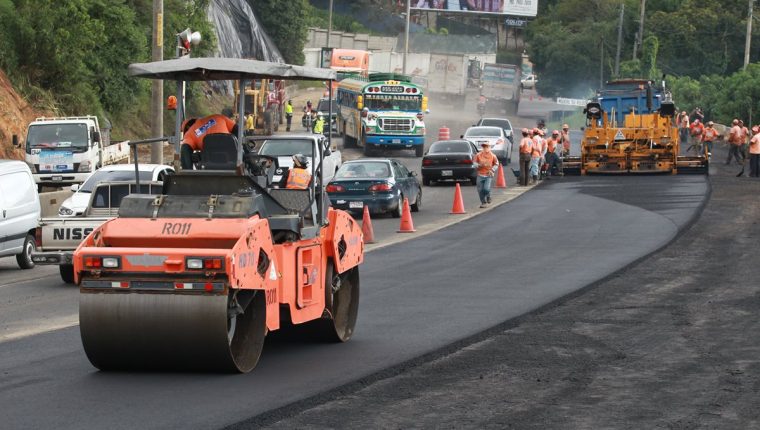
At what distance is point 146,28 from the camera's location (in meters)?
58.1

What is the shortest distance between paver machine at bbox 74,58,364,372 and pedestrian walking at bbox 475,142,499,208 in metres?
21.3

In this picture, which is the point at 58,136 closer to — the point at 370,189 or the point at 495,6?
the point at 370,189

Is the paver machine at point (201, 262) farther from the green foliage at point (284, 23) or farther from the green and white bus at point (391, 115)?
the green foliage at point (284, 23)

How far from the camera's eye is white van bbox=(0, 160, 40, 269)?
22422 mm

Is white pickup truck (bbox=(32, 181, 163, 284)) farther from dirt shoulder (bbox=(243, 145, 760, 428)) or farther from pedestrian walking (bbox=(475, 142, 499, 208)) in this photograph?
pedestrian walking (bbox=(475, 142, 499, 208))

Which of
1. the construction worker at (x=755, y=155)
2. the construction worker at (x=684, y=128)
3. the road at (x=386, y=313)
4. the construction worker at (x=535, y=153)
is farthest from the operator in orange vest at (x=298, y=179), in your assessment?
the construction worker at (x=684, y=128)

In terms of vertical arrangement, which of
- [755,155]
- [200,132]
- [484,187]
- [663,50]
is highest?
[663,50]

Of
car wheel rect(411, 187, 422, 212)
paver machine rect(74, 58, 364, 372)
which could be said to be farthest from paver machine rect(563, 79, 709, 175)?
paver machine rect(74, 58, 364, 372)

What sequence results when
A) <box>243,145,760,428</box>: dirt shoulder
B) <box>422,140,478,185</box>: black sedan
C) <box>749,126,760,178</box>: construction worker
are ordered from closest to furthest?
<box>243,145,760,428</box>: dirt shoulder → <box>422,140,478,185</box>: black sedan → <box>749,126,760,178</box>: construction worker

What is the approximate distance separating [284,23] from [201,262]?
284 ft

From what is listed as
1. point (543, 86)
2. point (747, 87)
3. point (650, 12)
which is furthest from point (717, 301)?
point (543, 86)

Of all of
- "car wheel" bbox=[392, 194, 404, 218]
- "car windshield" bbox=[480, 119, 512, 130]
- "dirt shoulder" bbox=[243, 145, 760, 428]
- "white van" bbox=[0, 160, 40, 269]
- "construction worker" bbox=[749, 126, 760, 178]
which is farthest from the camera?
"car windshield" bbox=[480, 119, 512, 130]

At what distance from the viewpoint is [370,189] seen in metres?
32.4

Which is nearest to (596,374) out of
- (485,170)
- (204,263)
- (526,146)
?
(204,263)
